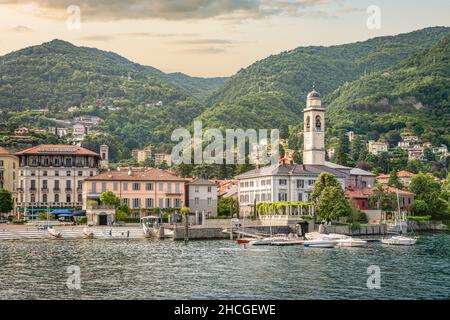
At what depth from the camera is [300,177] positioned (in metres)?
112

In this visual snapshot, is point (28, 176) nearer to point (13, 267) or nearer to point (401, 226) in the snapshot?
point (401, 226)

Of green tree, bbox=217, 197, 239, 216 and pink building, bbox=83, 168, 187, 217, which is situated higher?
pink building, bbox=83, 168, 187, 217

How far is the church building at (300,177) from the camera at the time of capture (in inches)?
4397

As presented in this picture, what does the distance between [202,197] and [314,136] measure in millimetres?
21175

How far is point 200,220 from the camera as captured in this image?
109m

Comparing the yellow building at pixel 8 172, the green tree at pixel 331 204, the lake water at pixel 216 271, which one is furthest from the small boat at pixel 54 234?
the yellow building at pixel 8 172

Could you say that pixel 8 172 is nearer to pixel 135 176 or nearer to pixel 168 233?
pixel 135 176

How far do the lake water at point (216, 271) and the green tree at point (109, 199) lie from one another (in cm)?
2195

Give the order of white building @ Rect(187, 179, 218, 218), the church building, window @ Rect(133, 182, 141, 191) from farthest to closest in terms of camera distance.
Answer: white building @ Rect(187, 179, 218, 218)
the church building
window @ Rect(133, 182, 141, 191)

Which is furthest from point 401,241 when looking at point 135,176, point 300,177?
point 135,176

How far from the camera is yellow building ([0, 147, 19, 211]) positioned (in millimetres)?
125181

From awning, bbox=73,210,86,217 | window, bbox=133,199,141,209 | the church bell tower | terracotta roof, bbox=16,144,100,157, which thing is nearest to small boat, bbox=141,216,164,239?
window, bbox=133,199,141,209

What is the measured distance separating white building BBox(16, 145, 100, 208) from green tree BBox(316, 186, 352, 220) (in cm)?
3617

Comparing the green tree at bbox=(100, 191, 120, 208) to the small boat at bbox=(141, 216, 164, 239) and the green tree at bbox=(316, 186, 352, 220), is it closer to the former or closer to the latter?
the small boat at bbox=(141, 216, 164, 239)
